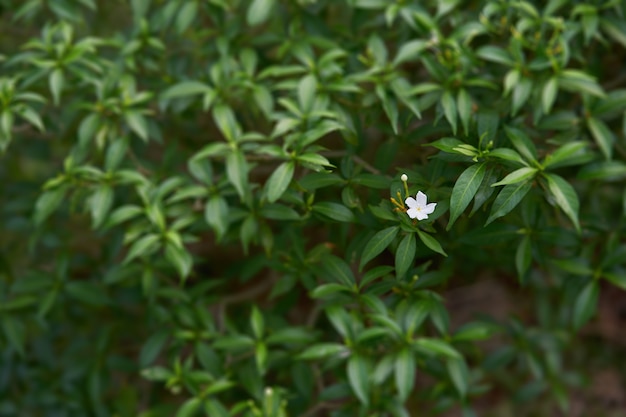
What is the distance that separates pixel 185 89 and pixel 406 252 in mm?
1003

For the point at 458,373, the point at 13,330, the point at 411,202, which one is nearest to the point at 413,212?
the point at 411,202

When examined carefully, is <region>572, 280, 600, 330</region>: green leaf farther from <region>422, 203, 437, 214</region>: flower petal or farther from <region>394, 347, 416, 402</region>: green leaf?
<region>422, 203, 437, 214</region>: flower petal

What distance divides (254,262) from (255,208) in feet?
1.07

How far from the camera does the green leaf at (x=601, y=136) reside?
6.73 feet

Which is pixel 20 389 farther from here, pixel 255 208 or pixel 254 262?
pixel 255 208

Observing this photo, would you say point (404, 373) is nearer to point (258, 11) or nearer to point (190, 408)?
point (190, 408)

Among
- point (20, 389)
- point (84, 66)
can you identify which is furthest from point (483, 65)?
point (20, 389)

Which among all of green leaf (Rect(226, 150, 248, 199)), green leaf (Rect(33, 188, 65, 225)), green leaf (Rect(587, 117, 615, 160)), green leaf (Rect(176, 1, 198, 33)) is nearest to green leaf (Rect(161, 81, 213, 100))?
green leaf (Rect(176, 1, 198, 33))

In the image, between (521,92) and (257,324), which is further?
(257,324)

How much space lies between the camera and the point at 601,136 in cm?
207

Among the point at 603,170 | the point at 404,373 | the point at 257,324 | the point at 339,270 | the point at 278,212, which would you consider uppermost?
the point at 278,212

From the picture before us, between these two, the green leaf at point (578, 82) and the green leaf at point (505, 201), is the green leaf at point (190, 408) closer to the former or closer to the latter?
the green leaf at point (505, 201)

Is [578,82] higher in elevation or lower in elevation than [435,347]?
higher

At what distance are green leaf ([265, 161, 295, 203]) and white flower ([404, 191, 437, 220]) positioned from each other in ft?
1.39
